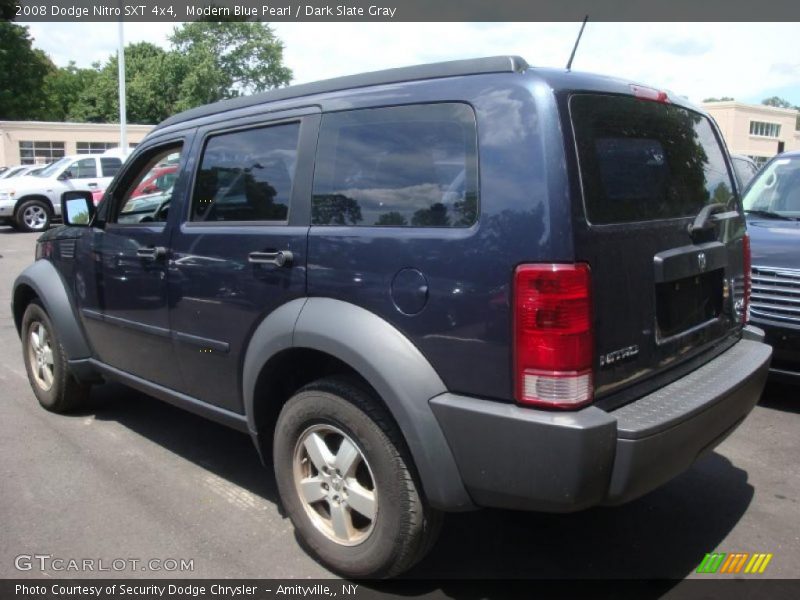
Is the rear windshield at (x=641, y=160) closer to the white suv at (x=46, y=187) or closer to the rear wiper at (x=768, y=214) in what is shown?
the rear wiper at (x=768, y=214)

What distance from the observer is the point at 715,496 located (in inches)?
141

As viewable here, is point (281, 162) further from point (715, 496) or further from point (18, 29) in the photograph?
point (18, 29)

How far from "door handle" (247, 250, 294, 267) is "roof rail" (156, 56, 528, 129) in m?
0.75

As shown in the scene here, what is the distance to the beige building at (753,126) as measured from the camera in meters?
59.8

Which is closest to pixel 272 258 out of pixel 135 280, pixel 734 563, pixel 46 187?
pixel 135 280

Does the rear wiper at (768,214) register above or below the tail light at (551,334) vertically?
above

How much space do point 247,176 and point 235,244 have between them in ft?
1.24

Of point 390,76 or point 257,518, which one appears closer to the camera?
point 390,76

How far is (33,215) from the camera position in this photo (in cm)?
1836

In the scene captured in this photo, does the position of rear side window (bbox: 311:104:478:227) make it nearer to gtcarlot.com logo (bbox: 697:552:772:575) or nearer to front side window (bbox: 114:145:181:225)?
front side window (bbox: 114:145:181:225)

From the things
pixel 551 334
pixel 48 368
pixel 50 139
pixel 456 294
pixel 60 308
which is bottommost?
pixel 48 368

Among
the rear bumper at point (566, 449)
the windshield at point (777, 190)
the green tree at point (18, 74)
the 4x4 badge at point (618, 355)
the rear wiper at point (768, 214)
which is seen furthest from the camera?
the green tree at point (18, 74)

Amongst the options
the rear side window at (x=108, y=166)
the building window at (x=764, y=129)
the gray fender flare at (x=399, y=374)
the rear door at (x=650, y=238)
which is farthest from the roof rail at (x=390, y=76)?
the building window at (x=764, y=129)

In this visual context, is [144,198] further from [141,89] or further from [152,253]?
[141,89]
